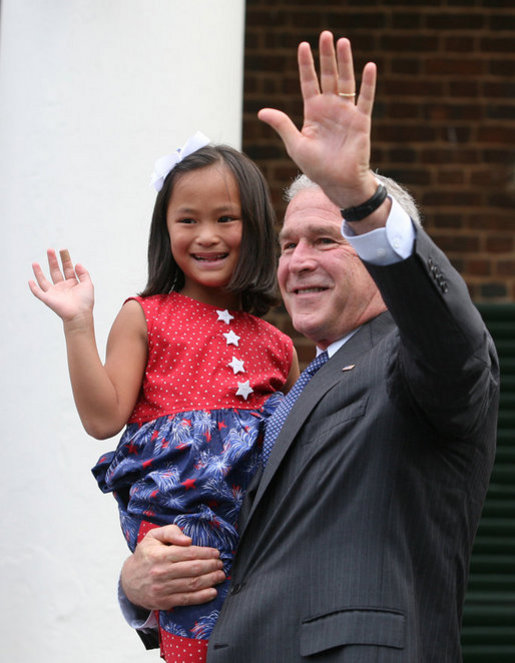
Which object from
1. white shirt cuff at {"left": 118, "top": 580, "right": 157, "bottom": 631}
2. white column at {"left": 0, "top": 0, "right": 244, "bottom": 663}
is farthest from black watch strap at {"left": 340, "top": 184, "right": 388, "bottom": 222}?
white column at {"left": 0, "top": 0, "right": 244, "bottom": 663}

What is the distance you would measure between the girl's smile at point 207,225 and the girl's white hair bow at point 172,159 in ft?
0.24

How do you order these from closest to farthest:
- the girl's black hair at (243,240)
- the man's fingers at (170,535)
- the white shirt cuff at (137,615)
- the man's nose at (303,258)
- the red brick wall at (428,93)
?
the man's fingers at (170,535)
the man's nose at (303,258)
the white shirt cuff at (137,615)
the girl's black hair at (243,240)
the red brick wall at (428,93)

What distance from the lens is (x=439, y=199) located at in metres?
5.77

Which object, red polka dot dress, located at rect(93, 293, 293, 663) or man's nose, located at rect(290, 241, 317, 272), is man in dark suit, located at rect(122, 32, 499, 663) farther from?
man's nose, located at rect(290, 241, 317, 272)

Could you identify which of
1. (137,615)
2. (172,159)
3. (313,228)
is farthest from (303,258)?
(137,615)

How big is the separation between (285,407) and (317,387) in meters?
0.22

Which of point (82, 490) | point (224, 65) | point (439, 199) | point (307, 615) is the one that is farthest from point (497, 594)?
point (307, 615)

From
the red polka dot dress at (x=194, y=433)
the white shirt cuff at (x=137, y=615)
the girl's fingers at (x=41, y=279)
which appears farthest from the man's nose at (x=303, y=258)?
the white shirt cuff at (x=137, y=615)

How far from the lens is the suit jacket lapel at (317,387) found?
2451 millimetres

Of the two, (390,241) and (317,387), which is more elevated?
(390,241)

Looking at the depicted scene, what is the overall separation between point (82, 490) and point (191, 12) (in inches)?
64.6

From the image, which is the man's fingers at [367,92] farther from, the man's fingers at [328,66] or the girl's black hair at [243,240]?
the girl's black hair at [243,240]

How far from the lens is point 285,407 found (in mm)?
2703

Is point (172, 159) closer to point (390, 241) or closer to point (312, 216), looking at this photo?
point (312, 216)
